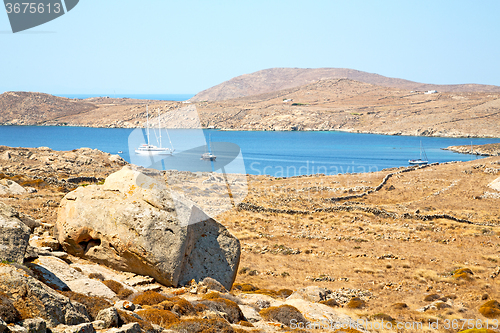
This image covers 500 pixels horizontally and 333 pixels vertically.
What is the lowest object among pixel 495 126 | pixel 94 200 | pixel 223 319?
pixel 495 126

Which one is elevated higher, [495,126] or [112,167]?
[112,167]

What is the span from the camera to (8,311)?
5.26m

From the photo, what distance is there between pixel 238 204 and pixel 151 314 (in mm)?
22133

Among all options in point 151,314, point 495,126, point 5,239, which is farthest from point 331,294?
point 495,126

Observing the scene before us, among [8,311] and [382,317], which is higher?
[8,311]

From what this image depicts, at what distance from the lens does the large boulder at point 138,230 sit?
11031 mm

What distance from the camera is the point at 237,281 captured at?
1661 cm

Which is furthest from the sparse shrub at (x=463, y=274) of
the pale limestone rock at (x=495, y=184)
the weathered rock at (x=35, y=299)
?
the pale limestone rock at (x=495, y=184)

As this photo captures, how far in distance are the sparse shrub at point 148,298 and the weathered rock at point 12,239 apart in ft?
9.21

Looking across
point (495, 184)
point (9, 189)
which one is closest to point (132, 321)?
point (9, 189)

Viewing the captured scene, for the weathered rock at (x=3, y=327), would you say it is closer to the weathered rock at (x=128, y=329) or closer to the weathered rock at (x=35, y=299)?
the weathered rock at (x=35, y=299)

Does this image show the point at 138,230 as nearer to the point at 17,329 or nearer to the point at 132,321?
the point at 132,321

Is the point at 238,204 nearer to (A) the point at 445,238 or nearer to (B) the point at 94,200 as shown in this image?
(A) the point at 445,238

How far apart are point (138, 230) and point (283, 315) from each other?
468 cm
